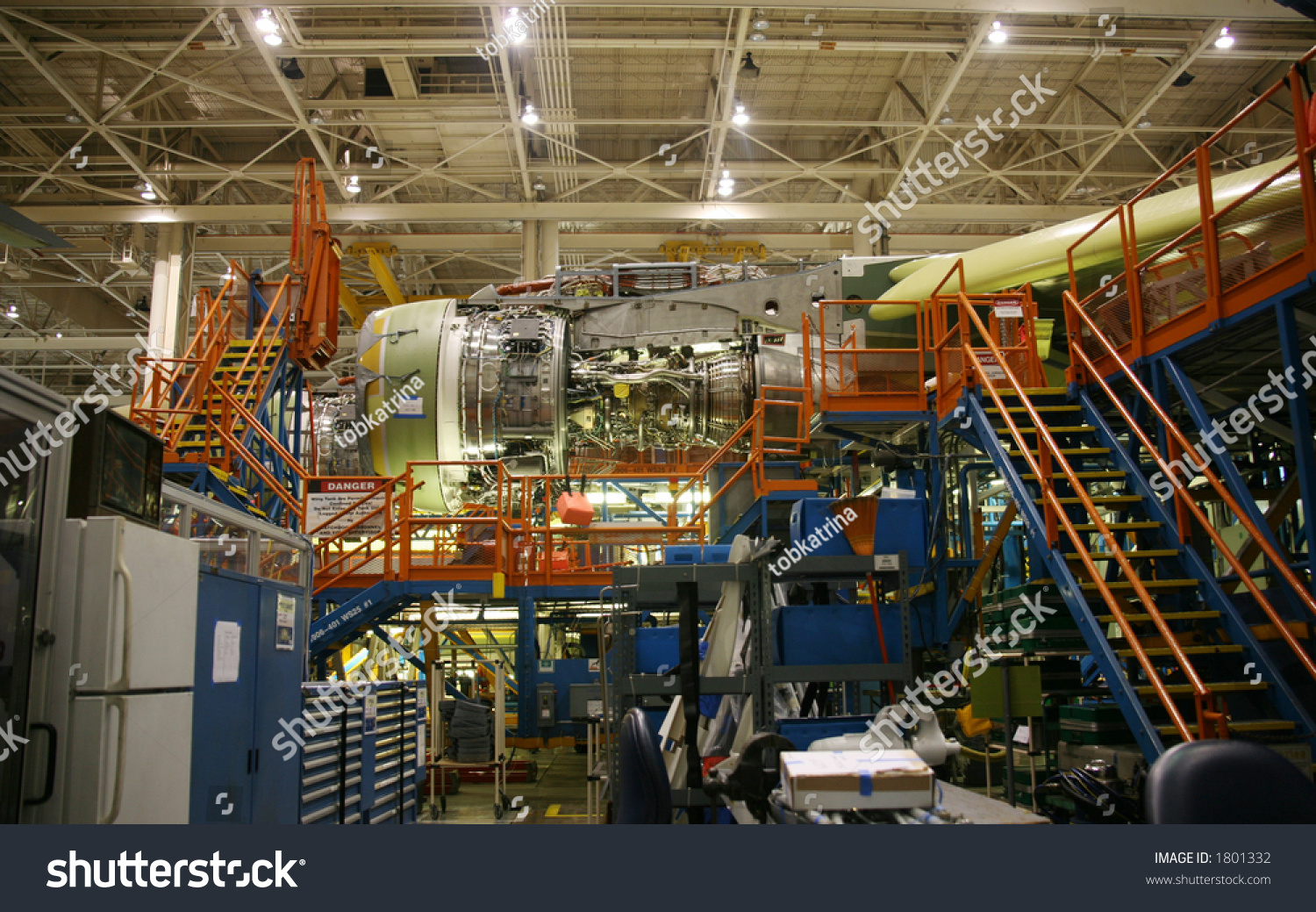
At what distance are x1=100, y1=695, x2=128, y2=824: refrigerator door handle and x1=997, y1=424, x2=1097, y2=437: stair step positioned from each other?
665 centimetres

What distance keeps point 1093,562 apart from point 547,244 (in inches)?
682

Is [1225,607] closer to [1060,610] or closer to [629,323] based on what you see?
[1060,610]

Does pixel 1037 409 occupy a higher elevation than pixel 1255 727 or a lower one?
higher

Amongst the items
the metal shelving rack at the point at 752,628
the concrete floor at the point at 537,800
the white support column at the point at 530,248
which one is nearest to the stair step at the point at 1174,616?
the metal shelving rack at the point at 752,628

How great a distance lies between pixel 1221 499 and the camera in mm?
7320

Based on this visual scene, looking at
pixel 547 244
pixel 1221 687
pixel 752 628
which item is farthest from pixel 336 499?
pixel 547 244

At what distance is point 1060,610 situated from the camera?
8.48m

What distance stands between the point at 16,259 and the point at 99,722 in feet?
80.5

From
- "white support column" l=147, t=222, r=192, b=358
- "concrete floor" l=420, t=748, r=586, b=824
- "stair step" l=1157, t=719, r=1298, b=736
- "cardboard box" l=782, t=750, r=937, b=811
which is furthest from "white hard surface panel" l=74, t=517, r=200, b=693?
"white support column" l=147, t=222, r=192, b=358

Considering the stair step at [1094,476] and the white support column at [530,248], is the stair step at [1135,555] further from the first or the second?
the white support column at [530,248]

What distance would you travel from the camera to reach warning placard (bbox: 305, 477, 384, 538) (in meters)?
11.8

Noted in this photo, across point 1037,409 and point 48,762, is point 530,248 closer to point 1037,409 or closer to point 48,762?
point 1037,409

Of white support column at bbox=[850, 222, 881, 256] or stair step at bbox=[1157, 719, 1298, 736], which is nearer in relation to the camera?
stair step at bbox=[1157, 719, 1298, 736]

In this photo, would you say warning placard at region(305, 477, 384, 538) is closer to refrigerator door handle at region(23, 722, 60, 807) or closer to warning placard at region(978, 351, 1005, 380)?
warning placard at region(978, 351, 1005, 380)
